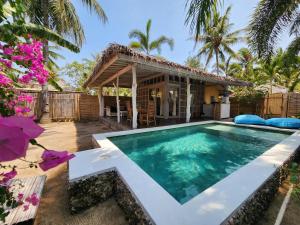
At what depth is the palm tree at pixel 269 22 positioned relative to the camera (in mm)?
5338

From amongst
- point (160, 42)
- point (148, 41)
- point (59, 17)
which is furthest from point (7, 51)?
point (160, 42)

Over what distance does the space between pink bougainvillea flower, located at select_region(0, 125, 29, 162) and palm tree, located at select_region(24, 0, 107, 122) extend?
10.1 m

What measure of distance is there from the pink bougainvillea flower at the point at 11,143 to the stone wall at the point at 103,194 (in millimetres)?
1980

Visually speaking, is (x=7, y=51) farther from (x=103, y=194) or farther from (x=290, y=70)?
(x=290, y=70)

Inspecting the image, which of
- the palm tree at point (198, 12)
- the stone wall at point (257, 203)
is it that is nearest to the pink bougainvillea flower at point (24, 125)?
the stone wall at point (257, 203)

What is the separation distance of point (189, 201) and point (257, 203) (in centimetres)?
108

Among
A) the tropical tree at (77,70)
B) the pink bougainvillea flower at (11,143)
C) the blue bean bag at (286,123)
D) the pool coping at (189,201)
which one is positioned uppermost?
the tropical tree at (77,70)

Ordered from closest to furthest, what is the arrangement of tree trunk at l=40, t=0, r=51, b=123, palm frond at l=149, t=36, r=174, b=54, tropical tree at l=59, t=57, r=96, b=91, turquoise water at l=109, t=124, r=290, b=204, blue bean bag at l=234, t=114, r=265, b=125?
turquoise water at l=109, t=124, r=290, b=204, blue bean bag at l=234, t=114, r=265, b=125, tree trunk at l=40, t=0, r=51, b=123, palm frond at l=149, t=36, r=174, b=54, tropical tree at l=59, t=57, r=96, b=91

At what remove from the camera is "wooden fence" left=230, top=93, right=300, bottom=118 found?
11039 mm

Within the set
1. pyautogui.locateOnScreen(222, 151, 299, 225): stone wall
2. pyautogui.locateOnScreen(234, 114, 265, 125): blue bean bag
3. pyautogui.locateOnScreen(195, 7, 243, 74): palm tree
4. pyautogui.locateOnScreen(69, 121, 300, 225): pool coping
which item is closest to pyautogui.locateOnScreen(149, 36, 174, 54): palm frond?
pyautogui.locateOnScreen(195, 7, 243, 74): palm tree

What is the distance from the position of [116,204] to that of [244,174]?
2.27 metres

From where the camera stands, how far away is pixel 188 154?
455 cm

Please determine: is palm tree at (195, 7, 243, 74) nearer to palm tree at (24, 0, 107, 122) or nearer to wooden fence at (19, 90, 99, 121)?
palm tree at (24, 0, 107, 122)

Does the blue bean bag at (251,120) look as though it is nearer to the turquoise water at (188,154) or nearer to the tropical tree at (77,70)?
the turquoise water at (188,154)
